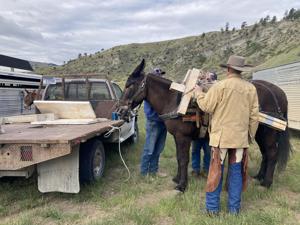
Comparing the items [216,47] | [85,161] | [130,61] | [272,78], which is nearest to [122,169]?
[85,161]

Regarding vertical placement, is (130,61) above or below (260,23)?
below

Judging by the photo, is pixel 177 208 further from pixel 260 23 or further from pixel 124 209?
pixel 260 23

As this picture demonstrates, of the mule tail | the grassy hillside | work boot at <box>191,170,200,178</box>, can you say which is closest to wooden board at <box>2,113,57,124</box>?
work boot at <box>191,170,200,178</box>

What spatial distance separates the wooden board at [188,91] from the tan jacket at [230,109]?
0.63 meters

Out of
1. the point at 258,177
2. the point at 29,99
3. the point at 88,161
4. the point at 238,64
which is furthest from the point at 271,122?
the point at 29,99

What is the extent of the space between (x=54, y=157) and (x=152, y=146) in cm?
227

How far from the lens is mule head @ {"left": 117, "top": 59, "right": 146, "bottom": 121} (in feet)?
18.1

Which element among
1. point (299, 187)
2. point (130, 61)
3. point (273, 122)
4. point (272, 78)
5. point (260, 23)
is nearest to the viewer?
point (273, 122)

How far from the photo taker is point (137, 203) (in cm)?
469

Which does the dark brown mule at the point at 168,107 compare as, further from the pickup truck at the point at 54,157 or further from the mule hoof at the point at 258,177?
the pickup truck at the point at 54,157

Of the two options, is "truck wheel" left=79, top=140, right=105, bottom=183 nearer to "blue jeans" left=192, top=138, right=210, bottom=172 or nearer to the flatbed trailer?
the flatbed trailer

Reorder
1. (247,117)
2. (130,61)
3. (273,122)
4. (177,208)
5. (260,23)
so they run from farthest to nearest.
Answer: (130,61) → (260,23) → (273,122) → (177,208) → (247,117)

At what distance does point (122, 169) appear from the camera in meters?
6.51

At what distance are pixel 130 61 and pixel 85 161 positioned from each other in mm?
92902
